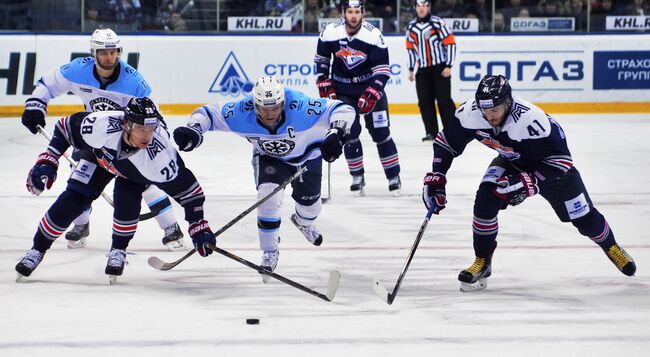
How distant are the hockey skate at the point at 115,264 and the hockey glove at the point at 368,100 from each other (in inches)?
114

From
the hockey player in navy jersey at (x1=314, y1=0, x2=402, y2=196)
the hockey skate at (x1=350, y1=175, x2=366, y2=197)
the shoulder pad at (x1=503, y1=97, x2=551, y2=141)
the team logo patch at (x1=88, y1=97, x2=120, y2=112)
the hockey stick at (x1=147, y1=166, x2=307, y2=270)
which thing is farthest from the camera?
the hockey skate at (x1=350, y1=175, x2=366, y2=197)

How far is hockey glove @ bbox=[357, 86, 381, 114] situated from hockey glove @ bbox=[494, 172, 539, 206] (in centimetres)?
298

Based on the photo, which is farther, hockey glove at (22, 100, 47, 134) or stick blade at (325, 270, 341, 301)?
hockey glove at (22, 100, 47, 134)

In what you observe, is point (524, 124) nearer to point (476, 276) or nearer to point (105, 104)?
point (476, 276)

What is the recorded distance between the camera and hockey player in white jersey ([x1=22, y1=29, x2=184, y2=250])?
5965 mm

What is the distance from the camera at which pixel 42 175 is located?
200 inches

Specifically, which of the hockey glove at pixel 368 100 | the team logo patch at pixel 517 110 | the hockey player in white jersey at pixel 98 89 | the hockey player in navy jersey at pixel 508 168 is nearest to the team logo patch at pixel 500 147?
the hockey player in navy jersey at pixel 508 168

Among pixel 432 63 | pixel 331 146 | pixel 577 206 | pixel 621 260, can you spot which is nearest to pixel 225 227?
pixel 331 146

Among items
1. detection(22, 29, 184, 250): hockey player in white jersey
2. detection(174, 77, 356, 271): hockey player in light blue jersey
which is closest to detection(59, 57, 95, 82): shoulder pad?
detection(22, 29, 184, 250): hockey player in white jersey

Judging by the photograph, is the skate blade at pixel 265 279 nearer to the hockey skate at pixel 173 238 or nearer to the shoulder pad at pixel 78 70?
the hockey skate at pixel 173 238

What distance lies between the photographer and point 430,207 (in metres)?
5.01

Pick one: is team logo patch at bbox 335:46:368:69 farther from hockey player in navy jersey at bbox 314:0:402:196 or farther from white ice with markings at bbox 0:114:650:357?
white ice with markings at bbox 0:114:650:357

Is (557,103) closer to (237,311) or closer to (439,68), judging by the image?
(439,68)

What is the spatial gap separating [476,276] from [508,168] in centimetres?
50
